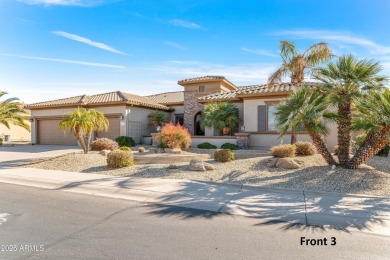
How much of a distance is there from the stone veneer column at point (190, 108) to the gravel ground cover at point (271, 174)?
13.5m

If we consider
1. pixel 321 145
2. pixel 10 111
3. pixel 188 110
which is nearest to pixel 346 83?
pixel 321 145

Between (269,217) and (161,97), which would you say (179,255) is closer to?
(269,217)

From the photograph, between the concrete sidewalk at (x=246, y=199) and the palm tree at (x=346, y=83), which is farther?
the palm tree at (x=346, y=83)

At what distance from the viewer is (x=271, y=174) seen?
10273 millimetres

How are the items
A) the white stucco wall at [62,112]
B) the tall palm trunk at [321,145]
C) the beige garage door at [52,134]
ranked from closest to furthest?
1. the tall palm trunk at [321,145]
2. the white stucco wall at [62,112]
3. the beige garage door at [52,134]

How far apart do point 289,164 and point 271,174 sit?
4.05 ft

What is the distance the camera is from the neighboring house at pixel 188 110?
19188 millimetres

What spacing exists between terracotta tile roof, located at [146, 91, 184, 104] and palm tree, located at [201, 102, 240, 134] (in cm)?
872

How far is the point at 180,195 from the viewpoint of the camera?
25.9 ft

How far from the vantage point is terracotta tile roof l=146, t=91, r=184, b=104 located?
30306 mm

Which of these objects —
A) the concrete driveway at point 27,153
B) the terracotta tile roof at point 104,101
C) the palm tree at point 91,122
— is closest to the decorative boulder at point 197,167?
the palm tree at point 91,122

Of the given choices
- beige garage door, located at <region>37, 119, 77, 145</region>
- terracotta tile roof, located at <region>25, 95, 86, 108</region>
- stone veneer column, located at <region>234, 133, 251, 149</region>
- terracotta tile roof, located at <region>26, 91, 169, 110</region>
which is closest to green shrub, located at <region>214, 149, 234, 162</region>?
stone veneer column, located at <region>234, 133, 251, 149</region>

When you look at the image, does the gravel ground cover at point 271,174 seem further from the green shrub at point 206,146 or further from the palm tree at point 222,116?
the palm tree at point 222,116

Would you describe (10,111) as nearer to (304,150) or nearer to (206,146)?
(206,146)
